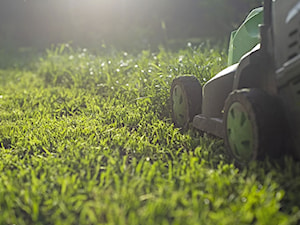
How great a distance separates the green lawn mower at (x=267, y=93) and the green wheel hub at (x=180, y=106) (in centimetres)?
38

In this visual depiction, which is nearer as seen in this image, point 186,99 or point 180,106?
point 186,99

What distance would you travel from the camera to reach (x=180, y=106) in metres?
3.08

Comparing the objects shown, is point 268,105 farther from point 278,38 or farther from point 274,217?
point 274,217

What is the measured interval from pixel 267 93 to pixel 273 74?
106 millimetres

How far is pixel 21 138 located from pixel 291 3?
175 cm

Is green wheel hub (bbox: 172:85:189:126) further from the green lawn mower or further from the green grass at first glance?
the green lawn mower

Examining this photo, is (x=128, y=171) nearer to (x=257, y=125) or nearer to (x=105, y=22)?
(x=257, y=125)

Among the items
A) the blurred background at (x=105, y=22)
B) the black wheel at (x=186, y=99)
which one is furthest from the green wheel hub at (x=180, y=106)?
the blurred background at (x=105, y=22)

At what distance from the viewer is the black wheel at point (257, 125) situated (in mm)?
2029

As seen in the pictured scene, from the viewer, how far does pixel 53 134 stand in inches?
114

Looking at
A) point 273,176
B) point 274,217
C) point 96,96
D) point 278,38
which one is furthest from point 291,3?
point 96,96

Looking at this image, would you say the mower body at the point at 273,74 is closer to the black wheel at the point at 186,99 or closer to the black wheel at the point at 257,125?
the black wheel at the point at 257,125

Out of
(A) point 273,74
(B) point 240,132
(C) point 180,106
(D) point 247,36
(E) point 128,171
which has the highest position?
(D) point 247,36

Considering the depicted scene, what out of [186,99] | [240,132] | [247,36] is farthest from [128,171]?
[247,36]
